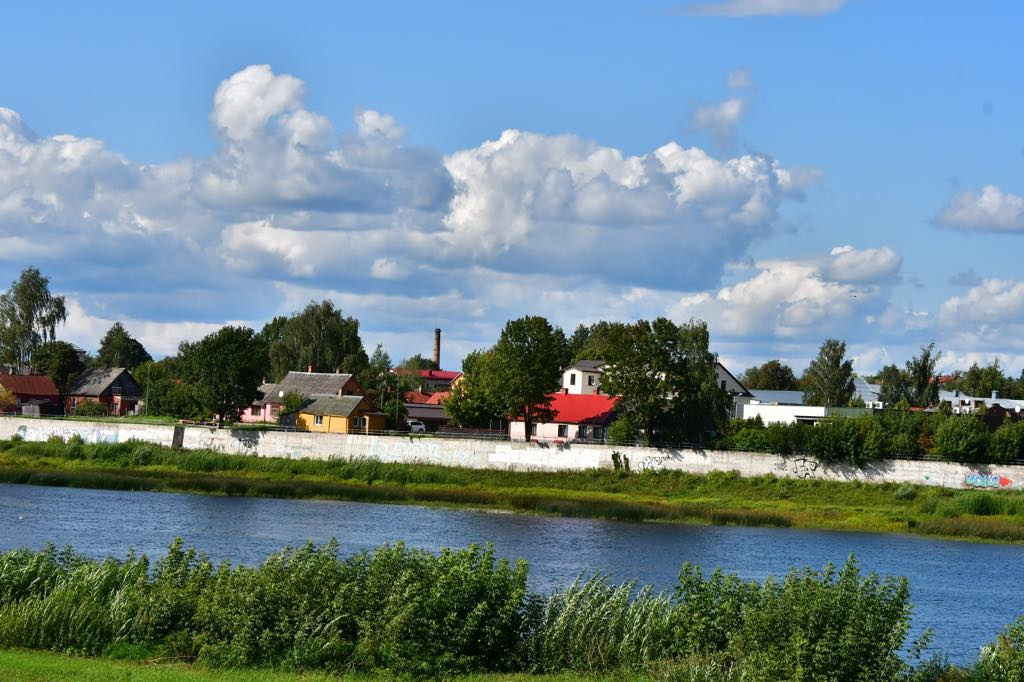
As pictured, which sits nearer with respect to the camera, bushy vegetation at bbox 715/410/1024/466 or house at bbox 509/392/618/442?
bushy vegetation at bbox 715/410/1024/466

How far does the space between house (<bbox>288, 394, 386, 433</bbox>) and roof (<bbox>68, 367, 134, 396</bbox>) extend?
37.2m

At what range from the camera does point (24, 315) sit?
134625 mm

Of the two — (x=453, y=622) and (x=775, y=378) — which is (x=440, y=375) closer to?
(x=775, y=378)

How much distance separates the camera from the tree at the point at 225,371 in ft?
323

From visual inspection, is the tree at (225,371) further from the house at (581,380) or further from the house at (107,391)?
the house at (107,391)

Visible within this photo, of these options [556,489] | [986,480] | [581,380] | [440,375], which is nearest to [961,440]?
[986,480]

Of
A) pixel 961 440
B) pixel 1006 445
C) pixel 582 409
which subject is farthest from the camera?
pixel 582 409

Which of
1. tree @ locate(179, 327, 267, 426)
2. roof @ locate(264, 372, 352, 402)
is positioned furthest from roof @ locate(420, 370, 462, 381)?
tree @ locate(179, 327, 267, 426)

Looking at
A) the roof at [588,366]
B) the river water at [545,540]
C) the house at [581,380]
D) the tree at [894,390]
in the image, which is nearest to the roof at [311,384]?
the house at [581,380]

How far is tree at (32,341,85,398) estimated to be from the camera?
440ft

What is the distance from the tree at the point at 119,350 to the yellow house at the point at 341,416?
83.0 m

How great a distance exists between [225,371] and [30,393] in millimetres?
39581

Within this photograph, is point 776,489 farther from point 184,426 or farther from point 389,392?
point 389,392

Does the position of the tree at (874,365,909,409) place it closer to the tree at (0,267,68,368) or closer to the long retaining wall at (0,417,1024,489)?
the long retaining wall at (0,417,1024,489)
